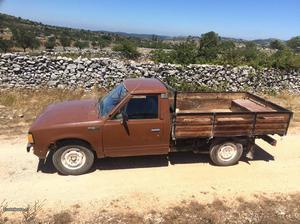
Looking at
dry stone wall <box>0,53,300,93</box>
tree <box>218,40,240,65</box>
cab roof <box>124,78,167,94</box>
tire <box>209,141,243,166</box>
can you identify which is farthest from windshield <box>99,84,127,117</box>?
tree <box>218,40,240,65</box>

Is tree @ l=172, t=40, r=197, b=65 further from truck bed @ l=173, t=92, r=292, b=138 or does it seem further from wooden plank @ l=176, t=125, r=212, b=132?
wooden plank @ l=176, t=125, r=212, b=132

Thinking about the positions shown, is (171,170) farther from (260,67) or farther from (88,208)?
(260,67)

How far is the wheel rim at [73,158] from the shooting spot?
7.00 m

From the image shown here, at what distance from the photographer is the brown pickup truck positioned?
22.6 feet

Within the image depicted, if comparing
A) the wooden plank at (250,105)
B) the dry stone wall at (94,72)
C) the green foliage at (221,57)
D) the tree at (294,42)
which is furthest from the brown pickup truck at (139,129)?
the tree at (294,42)

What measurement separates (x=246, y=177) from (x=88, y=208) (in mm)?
3604

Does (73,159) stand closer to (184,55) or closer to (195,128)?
(195,128)

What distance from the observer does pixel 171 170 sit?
24.8ft

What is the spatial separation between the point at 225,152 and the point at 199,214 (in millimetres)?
2160

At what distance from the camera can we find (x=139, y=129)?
6996 millimetres

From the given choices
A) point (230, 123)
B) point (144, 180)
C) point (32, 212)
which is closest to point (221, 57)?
point (230, 123)

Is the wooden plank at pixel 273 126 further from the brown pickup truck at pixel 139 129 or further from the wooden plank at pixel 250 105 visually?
the wooden plank at pixel 250 105

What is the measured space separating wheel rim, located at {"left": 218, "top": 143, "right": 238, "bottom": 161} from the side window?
6.20ft

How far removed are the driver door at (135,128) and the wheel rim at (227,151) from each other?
1.50 m
